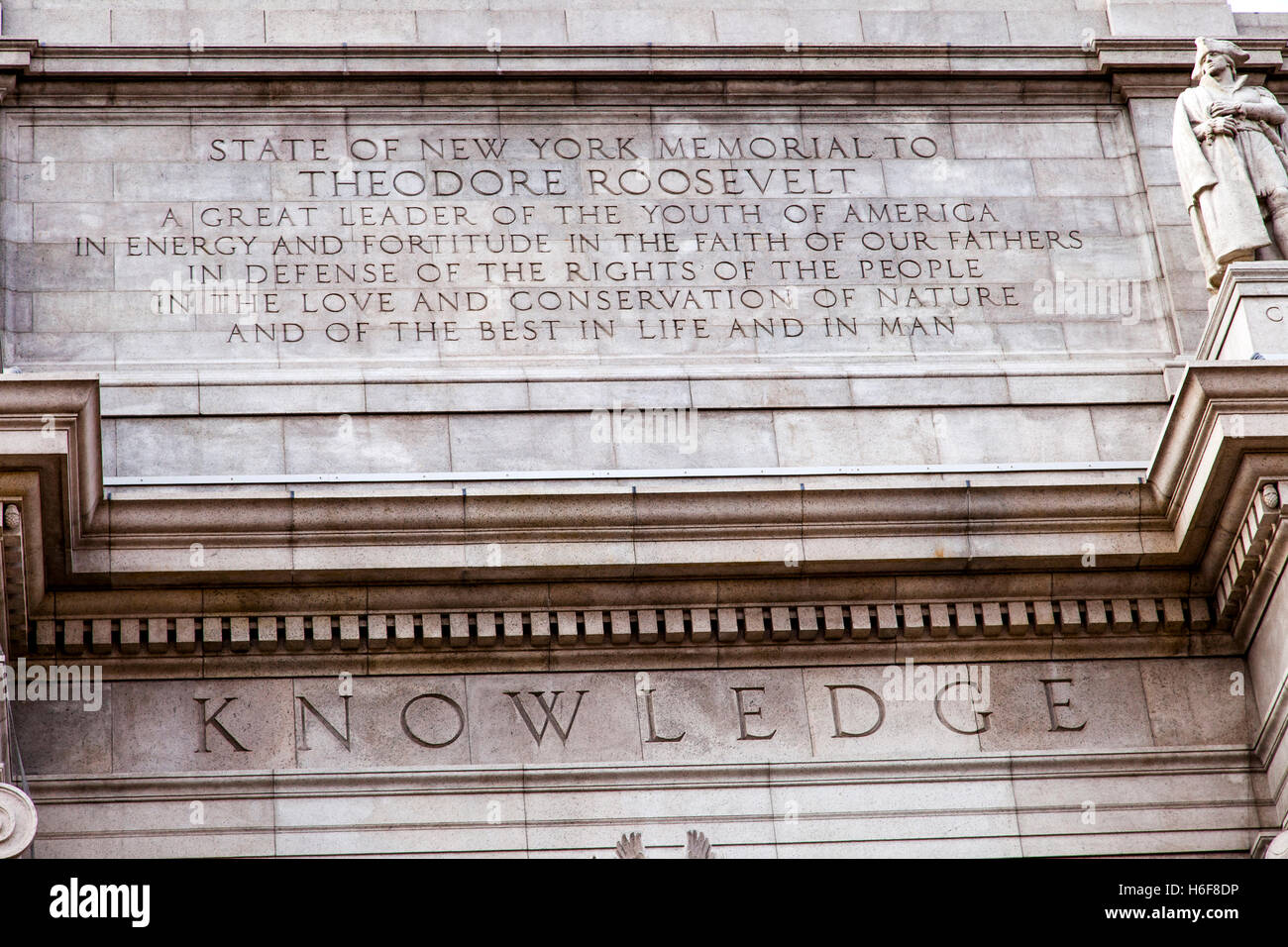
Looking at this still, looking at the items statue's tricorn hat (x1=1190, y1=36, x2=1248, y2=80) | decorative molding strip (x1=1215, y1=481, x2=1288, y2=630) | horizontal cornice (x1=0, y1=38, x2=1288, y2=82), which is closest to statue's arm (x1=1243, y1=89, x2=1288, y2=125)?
statue's tricorn hat (x1=1190, y1=36, x2=1248, y2=80)

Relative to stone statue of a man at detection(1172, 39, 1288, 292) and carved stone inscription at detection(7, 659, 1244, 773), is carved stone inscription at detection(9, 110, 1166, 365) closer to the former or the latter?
stone statue of a man at detection(1172, 39, 1288, 292)

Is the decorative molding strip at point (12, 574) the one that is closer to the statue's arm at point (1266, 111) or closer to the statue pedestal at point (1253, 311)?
the statue pedestal at point (1253, 311)

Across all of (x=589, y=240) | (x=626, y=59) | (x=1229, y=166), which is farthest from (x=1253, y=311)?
(x=626, y=59)

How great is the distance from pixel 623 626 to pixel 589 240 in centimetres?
376

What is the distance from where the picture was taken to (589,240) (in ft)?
65.2

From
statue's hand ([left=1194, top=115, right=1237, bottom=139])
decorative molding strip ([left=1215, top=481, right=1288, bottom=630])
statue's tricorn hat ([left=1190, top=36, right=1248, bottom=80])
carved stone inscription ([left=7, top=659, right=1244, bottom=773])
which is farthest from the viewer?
statue's tricorn hat ([left=1190, top=36, right=1248, bottom=80])

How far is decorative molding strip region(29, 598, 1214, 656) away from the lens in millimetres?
17141

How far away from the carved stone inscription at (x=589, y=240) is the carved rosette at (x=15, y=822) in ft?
17.1

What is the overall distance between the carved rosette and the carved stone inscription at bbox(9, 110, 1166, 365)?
5.21 m

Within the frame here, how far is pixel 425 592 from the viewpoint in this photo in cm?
1739

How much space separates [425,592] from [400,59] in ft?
17.3

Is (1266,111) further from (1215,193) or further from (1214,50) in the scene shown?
(1215,193)
